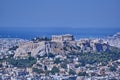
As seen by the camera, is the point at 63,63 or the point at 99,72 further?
the point at 63,63

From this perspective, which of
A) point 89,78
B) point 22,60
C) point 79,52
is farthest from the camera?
point 79,52

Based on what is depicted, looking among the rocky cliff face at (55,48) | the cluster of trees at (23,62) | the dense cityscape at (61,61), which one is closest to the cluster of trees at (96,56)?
the dense cityscape at (61,61)

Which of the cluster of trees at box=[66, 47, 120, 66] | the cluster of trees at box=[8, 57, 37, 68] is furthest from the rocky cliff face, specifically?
the cluster of trees at box=[8, 57, 37, 68]

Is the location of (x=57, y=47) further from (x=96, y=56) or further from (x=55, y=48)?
(x=96, y=56)

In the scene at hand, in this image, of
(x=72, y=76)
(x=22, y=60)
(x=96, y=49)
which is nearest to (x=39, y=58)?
(x=22, y=60)

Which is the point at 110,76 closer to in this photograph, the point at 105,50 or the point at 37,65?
the point at 37,65

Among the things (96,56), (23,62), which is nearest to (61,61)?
(23,62)

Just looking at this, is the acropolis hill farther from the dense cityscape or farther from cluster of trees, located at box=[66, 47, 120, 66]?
cluster of trees, located at box=[66, 47, 120, 66]

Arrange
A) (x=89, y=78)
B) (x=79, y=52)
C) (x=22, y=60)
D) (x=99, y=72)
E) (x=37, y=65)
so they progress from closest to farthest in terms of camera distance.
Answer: (x=89, y=78) → (x=99, y=72) → (x=37, y=65) → (x=22, y=60) → (x=79, y=52)
